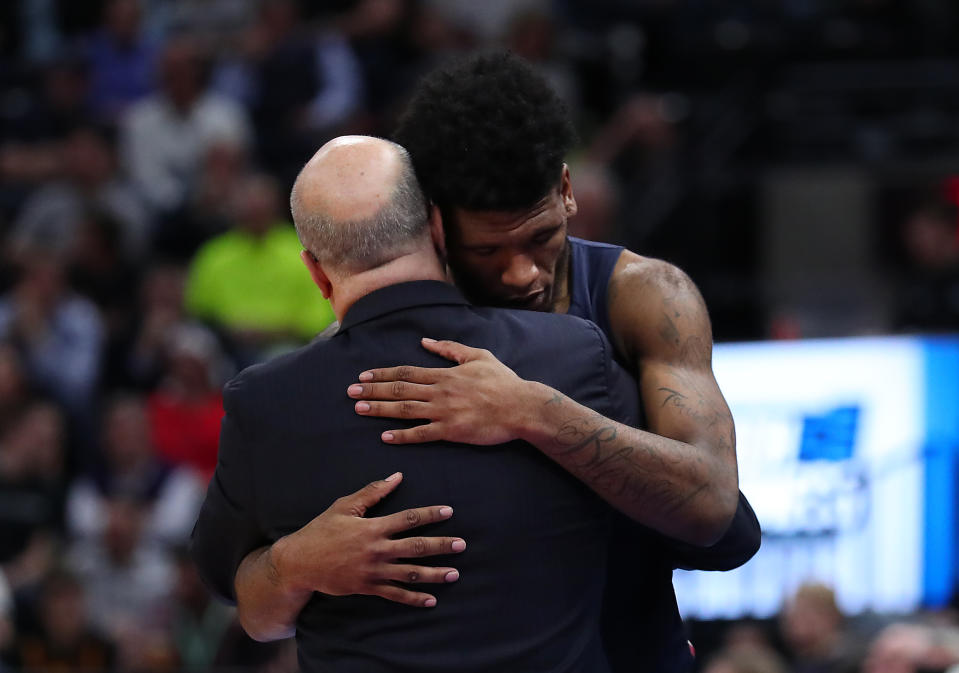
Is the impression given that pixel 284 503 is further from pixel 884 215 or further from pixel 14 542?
pixel 884 215

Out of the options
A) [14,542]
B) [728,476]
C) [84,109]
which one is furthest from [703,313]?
[84,109]

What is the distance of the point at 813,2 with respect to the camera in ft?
31.4

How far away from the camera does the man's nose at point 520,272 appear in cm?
262

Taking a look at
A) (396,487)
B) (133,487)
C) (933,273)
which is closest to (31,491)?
(133,487)

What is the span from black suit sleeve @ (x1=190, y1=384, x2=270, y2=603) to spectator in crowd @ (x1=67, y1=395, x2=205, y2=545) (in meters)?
4.72

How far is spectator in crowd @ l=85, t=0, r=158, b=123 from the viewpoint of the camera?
9984 mm

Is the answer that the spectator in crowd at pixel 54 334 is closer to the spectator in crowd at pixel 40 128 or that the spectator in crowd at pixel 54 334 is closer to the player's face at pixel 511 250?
the spectator in crowd at pixel 40 128

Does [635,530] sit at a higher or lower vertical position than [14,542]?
higher

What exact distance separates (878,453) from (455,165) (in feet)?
16.1

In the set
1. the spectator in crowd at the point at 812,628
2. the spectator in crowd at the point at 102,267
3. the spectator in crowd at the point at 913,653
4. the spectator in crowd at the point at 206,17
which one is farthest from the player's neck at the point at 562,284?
the spectator in crowd at the point at 206,17

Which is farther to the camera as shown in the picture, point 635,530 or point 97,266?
point 97,266

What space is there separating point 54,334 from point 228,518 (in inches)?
233

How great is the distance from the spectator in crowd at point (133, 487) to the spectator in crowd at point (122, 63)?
3192 mm

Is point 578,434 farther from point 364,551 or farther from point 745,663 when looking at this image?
point 745,663
